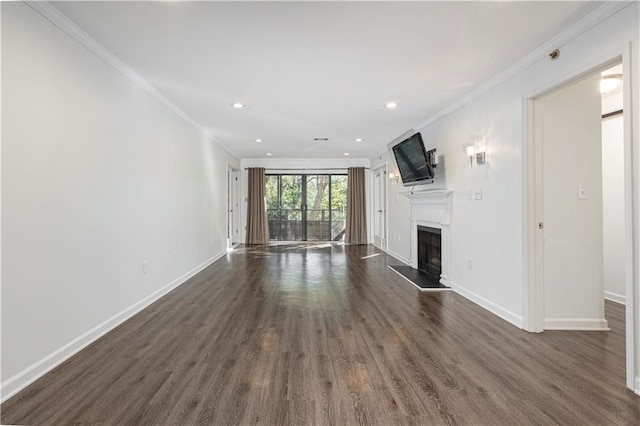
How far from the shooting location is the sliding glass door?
9305mm

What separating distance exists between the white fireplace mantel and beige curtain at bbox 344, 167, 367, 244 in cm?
339

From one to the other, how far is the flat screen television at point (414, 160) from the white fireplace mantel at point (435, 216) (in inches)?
9.6

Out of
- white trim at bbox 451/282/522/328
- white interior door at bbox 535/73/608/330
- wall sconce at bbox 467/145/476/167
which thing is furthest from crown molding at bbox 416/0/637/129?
white trim at bbox 451/282/522/328

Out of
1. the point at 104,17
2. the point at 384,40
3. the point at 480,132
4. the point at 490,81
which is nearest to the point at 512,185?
the point at 480,132

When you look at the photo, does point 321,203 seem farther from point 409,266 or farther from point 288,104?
point 288,104

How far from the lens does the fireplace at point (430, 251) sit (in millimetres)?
4734

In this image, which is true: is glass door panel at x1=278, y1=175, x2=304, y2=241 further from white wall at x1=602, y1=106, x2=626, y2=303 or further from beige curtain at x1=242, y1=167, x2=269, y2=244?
white wall at x1=602, y1=106, x2=626, y2=303

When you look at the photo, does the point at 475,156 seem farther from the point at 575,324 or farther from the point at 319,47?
the point at 319,47

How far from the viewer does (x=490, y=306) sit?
3355 millimetres

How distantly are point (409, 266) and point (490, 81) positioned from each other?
336 centimetres

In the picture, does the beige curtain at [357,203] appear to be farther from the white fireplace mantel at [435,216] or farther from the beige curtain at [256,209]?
the white fireplace mantel at [435,216]

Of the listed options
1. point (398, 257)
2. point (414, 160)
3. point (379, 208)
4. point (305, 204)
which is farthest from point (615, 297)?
point (305, 204)

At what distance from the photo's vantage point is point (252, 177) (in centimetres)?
891

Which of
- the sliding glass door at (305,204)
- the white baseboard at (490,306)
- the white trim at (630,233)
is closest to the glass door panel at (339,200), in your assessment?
the sliding glass door at (305,204)
